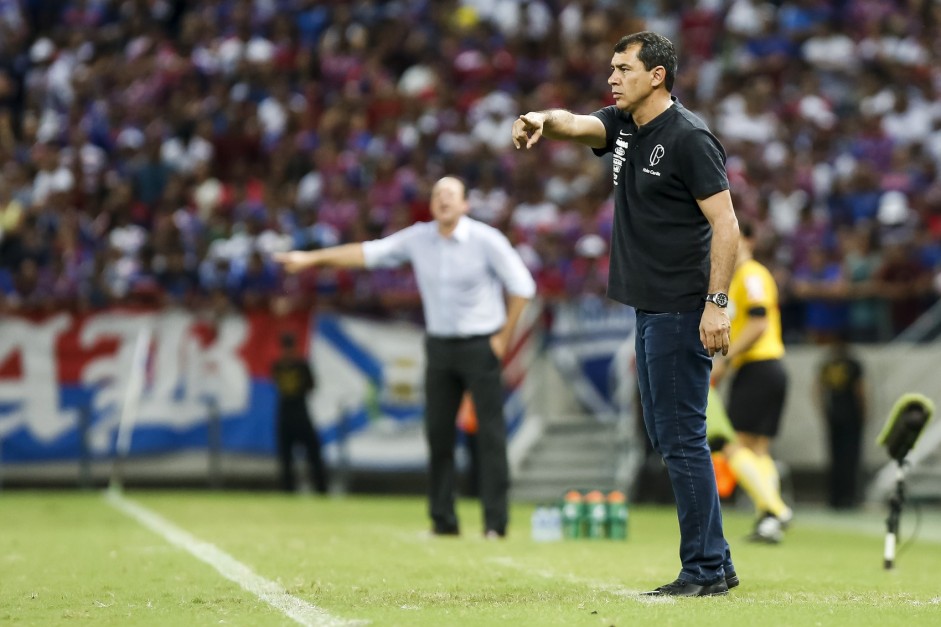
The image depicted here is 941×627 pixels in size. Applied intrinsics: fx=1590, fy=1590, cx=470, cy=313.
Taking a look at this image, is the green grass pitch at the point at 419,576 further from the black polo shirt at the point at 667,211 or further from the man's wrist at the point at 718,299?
the black polo shirt at the point at 667,211

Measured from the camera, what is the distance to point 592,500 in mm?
11414

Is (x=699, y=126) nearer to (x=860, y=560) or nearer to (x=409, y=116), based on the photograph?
(x=860, y=560)

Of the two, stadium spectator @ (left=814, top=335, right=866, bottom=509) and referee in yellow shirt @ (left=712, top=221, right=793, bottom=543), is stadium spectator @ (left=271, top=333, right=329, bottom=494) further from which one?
referee in yellow shirt @ (left=712, top=221, right=793, bottom=543)

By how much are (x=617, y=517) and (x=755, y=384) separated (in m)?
1.47

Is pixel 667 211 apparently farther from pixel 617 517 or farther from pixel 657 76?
pixel 617 517

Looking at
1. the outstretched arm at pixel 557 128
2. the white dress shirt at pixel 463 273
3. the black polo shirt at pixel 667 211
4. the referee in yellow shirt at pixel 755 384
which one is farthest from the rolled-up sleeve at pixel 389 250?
the black polo shirt at pixel 667 211

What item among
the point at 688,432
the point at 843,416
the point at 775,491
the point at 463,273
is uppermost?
the point at 463,273

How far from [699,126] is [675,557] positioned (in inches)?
142

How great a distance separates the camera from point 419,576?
7898 mm

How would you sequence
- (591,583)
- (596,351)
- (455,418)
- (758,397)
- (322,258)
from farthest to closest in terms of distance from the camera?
(596,351)
(758,397)
(455,418)
(322,258)
(591,583)

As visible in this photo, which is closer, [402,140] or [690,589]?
[690,589]

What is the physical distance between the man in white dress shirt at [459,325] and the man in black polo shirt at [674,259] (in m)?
4.15

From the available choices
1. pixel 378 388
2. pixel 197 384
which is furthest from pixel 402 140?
pixel 197 384

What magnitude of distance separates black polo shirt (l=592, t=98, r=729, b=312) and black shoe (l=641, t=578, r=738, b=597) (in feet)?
3.86
